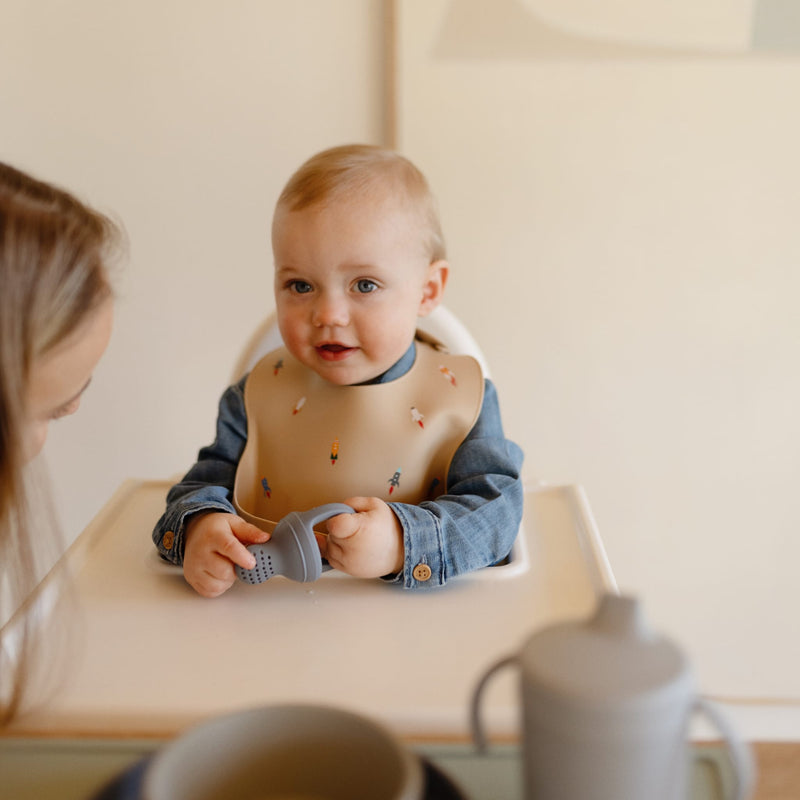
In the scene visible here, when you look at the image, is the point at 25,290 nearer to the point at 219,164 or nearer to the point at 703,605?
the point at 219,164

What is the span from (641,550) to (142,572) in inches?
51.6

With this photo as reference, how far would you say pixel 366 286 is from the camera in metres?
1.00

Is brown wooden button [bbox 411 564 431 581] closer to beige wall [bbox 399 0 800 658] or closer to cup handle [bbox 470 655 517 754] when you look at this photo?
cup handle [bbox 470 655 517 754]

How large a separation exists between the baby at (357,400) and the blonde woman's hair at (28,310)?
204 mm

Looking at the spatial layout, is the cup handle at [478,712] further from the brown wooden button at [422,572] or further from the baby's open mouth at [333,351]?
the baby's open mouth at [333,351]

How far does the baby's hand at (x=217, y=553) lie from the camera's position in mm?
839

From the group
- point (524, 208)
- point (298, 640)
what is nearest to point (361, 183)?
point (298, 640)

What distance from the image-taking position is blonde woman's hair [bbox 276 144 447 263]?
38.7 inches

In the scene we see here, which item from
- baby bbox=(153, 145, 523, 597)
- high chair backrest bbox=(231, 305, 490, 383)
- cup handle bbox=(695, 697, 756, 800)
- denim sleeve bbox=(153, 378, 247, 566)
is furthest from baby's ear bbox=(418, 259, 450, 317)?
cup handle bbox=(695, 697, 756, 800)

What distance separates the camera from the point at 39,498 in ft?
2.38

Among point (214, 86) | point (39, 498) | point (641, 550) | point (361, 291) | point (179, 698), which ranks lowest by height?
point (641, 550)

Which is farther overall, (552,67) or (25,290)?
(552,67)

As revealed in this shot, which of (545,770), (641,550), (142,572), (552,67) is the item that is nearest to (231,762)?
(545,770)

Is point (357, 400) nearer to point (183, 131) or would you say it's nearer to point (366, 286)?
point (366, 286)
